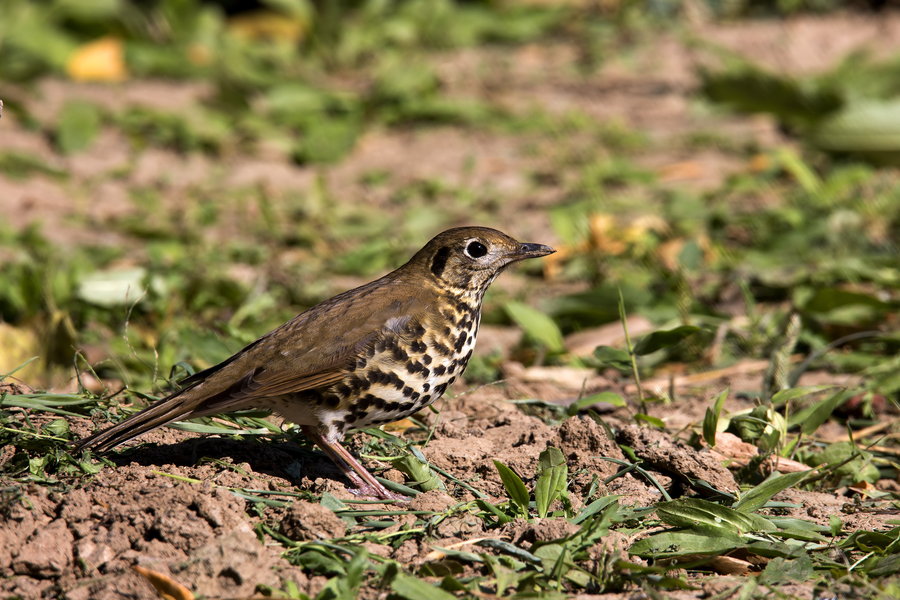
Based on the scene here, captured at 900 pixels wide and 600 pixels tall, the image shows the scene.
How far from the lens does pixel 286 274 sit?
7480mm

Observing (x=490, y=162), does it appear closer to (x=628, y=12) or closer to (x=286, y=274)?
(x=286, y=274)

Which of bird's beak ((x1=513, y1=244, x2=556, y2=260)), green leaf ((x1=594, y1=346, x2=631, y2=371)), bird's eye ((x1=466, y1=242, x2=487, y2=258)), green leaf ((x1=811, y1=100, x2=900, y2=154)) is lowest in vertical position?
green leaf ((x1=594, y1=346, x2=631, y2=371))

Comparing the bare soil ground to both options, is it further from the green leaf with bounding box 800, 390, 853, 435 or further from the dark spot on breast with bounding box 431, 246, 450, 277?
the dark spot on breast with bounding box 431, 246, 450, 277

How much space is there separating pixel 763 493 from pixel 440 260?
1.55 m

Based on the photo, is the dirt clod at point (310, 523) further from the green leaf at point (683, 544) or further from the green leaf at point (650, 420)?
the green leaf at point (650, 420)

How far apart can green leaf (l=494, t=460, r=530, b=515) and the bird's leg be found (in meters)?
0.36

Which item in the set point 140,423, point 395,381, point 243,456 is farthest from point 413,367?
point 140,423

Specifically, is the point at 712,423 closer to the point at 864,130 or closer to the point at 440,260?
the point at 440,260

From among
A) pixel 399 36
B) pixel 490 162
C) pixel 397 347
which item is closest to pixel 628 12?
pixel 399 36

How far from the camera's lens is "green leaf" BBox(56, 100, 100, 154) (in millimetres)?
9406

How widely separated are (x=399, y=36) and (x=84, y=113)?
3.23 meters

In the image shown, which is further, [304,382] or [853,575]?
[304,382]

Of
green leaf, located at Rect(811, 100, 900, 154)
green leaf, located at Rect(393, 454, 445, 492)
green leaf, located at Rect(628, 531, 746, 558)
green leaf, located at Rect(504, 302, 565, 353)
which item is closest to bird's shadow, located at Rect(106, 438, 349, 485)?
green leaf, located at Rect(393, 454, 445, 492)

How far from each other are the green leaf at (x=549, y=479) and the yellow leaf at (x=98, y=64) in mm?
8187
